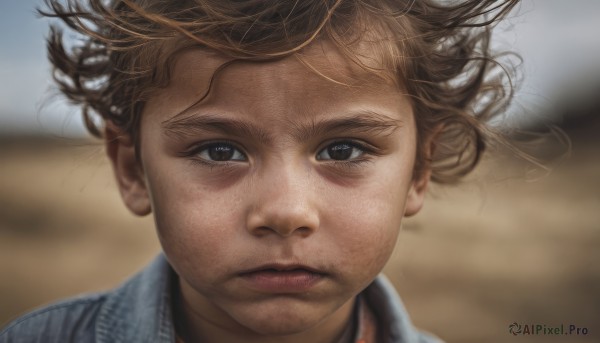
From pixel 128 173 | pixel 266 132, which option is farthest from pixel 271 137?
pixel 128 173

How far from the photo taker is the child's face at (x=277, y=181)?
1631 mm

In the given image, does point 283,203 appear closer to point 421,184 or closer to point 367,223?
point 367,223

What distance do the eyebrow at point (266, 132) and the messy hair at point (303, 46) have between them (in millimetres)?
116

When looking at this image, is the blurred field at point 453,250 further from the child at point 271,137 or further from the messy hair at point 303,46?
the child at point 271,137

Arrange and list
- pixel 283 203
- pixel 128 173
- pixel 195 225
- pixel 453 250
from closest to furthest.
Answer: pixel 283 203
pixel 195 225
pixel 128 173
pixel 453 250

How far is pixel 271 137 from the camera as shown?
1.64m

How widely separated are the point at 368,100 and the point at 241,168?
36cm

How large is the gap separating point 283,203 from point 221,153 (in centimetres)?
25

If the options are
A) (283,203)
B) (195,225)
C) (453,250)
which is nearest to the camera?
(283,203)

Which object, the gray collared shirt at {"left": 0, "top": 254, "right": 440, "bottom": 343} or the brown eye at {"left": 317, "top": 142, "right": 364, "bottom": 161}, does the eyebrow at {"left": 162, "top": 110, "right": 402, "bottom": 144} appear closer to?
the brown eye at {"left": 317, "top": 142, "right": 364, "bottom": 161}

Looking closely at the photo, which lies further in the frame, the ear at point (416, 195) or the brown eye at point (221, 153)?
the ear at point (416, 195)

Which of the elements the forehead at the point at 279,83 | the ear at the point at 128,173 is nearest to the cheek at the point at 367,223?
the forehead at the point at 279,83

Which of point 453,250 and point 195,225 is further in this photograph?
point 453,250

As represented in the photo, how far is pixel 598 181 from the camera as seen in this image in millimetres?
6020
